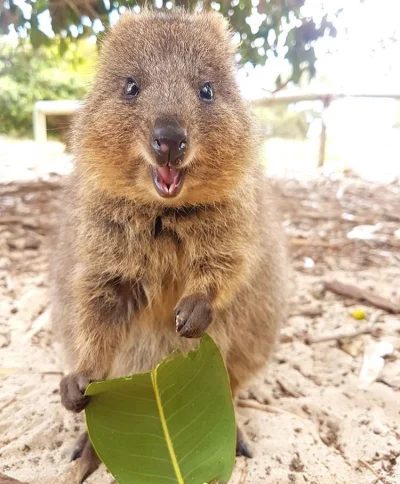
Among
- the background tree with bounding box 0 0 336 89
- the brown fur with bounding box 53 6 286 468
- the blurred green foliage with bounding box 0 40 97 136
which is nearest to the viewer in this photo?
the brown fur with bounding box 53 6 286 468

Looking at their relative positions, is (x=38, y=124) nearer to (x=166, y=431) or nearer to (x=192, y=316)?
(x=192, y=316)

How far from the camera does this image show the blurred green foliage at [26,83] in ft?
17.5

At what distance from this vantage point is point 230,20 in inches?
146

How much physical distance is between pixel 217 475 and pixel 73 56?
3776 mm

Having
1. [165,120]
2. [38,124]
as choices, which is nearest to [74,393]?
[165,120]

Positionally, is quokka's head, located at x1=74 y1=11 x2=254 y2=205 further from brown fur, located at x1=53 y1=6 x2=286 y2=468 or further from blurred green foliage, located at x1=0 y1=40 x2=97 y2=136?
blurred green foliage, located at x1=0 y1=40 x2=97 y2=136

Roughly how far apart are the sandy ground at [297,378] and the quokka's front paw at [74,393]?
442 mm

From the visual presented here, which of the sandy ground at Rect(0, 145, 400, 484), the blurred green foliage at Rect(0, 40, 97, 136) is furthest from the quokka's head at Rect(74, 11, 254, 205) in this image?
the blurred green foliage at Rect(0, 40, 97, 136)

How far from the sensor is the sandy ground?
2.58m

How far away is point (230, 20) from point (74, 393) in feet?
8.76

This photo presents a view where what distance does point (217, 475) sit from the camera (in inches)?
74.0

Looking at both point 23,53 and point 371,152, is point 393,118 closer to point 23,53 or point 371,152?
point 371,152

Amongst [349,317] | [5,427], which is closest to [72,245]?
[5,427]

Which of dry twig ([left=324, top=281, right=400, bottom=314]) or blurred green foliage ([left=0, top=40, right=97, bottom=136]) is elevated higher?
blurred green foliage ([left=0, top=40, right=97, bottom=136])
